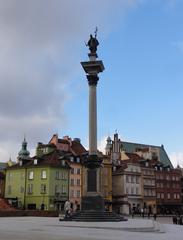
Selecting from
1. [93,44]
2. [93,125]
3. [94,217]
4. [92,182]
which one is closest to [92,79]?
[93,44]

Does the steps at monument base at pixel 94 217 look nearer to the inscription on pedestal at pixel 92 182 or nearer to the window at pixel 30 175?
the inscription on pedestal at pixel 92 182

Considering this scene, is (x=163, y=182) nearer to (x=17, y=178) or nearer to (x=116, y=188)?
(x=116, y=188)

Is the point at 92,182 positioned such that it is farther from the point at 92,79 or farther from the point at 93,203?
the point at 92,79

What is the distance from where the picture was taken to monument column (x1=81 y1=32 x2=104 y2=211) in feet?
128

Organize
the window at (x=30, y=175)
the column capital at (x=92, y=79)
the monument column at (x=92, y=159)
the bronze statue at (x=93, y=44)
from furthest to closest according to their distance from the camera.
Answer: the window at (x=30, y=175), the bronze statue at (x=93, y=44), the column capital at (x=92, y=79), the monument column at (x=92, y=159)

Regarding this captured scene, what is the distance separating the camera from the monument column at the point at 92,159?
39.1 m

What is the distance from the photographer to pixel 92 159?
131 feet

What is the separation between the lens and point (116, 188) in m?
105

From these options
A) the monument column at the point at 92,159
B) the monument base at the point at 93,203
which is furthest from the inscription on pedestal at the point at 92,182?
the monument base at the point at 93,203

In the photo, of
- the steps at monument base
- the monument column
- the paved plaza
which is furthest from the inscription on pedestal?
the paved plaza

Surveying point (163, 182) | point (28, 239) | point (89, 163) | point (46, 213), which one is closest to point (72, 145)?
point (163, 182)

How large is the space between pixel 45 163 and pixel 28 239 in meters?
73.8

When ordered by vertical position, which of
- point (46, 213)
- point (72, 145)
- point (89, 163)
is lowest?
point (46, 213)

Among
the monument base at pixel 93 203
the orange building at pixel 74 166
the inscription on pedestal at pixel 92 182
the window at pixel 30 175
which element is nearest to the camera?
the monument base at pixel 93 203
